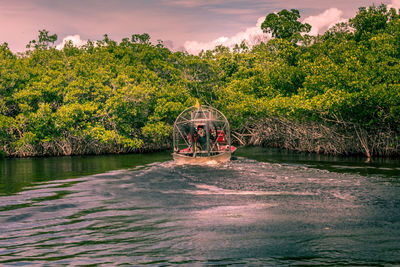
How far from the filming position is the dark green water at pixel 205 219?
21.8 feet

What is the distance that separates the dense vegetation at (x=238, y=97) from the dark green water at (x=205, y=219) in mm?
6701

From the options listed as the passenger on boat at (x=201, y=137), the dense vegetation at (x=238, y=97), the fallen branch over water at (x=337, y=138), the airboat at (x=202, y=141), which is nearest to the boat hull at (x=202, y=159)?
the airboat at (x=202, y=141)

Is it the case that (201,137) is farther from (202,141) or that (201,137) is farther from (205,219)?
(205,219)

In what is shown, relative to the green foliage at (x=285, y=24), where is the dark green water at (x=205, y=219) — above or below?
Answer: below

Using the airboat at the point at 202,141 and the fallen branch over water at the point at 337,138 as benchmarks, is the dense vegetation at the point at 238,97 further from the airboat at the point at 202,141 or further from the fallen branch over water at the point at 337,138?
the airboat at the point at 202,141

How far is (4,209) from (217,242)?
19.0 ft

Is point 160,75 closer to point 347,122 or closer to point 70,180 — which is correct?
point 347,122

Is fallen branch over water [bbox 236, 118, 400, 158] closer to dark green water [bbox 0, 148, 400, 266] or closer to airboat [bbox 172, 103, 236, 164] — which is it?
airboat [bbox 172, 103, 236, 164]

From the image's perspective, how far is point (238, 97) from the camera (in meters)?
32.8

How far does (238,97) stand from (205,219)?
2443 cm

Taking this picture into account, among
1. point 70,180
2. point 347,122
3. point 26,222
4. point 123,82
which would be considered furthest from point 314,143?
point 26,222

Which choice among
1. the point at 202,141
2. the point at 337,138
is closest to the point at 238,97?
the point at 337,138

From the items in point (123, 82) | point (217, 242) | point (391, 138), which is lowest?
point (217, 242)

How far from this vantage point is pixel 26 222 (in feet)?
29.0
